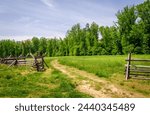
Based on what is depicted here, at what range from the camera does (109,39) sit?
3462 inches

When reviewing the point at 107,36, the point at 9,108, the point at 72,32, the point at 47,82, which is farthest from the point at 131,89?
the point at 72,32

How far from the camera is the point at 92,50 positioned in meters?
91.6

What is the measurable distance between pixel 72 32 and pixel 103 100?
10298 cm

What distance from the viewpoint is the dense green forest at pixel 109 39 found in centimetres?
7125

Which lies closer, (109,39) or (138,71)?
(138,71)

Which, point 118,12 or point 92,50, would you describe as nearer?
point 118,12

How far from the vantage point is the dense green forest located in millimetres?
71250

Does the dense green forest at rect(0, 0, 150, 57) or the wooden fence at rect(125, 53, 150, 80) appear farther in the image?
the dense green forest at rect(0, 0, 150, 57)

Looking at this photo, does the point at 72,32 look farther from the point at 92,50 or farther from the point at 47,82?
the point at 47,82

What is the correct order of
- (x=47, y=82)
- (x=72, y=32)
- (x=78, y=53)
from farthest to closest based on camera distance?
(x=72, y=32) < (x=78, y=53) < (x=47, y=82)

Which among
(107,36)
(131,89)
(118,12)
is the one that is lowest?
(131,89)

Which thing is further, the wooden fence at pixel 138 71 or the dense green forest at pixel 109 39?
the dense green forest at pixel 109 39

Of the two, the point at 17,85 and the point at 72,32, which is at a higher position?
the point at 72,32

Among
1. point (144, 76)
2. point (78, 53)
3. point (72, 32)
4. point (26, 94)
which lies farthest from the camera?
point (72, 32)
